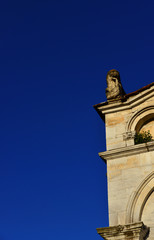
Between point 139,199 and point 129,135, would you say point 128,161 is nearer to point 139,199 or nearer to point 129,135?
point 129,135

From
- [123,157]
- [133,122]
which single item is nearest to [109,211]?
[123,157]

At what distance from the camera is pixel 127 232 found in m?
14.6

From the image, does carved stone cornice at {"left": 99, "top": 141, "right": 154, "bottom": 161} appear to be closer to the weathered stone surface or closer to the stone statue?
the weathered stone surface

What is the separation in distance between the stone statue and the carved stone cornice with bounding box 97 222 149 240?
21.6 feet

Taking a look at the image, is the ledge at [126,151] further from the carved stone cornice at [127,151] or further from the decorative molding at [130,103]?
the decorative molding at [130,103]

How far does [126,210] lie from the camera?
50.0 feet

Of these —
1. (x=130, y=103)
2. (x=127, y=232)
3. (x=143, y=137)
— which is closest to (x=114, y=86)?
(x=130, y=103)

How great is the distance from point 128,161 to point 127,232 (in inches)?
124

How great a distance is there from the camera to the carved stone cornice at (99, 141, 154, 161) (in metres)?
16.4

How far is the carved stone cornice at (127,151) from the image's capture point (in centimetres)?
1641

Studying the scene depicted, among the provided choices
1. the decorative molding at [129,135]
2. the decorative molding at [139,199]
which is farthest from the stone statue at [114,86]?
the decorative molding at [139,199]

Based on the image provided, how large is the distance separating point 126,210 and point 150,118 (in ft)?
16.1

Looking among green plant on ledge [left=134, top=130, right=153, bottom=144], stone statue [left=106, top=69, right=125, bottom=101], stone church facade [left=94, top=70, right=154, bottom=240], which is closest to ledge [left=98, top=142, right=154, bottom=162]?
stone church facade [left=94, top=70, right=154, bottom=240]

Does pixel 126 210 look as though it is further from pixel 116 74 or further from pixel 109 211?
pixel 116 74
